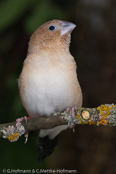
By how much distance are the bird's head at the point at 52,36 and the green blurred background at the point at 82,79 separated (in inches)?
29.3

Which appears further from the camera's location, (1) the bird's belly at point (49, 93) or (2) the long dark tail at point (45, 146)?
(2) the long dark tail at point (45, 146)

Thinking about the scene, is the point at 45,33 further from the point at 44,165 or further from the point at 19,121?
the point at 44,165

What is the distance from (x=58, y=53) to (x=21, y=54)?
1325mm

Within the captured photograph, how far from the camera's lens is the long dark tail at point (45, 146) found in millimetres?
3707

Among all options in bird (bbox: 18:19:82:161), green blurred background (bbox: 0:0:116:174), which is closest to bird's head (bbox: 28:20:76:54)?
bird (bbox: 18:19:82:161)

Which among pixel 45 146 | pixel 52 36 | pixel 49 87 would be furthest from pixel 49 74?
pixel 45 146

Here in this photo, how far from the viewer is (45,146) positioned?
3.80 m

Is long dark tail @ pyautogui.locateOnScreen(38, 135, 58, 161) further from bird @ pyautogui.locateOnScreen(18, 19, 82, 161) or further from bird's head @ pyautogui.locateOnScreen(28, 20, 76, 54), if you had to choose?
bird's head @ pyautogui.locateOnScreen(28, 20, 76, 54)

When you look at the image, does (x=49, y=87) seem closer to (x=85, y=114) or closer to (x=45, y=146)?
(x=85, y=114)

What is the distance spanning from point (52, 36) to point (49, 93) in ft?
2.04

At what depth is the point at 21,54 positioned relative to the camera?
4457 mm

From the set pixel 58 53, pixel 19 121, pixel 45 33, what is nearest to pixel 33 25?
pixel 45 33

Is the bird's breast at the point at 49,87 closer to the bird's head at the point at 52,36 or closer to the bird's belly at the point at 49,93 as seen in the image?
the bird's belly at the point at 49,93

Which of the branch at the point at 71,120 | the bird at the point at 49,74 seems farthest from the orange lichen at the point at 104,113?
the bird at the point at 49,74
